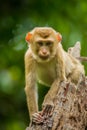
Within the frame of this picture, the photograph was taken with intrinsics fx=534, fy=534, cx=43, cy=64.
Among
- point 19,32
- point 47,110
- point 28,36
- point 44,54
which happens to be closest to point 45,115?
point 47,110

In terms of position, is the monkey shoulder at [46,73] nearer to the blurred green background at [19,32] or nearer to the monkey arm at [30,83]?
the monkey arm at [30,83]

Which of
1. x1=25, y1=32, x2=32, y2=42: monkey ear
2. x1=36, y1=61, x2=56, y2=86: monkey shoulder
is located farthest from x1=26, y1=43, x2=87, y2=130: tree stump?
x1=36, y1=61, x2=56, y2=86: monkey shoulder

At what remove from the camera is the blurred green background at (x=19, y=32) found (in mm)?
5176

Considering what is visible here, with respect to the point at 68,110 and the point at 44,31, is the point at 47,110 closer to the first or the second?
the point at 68,110

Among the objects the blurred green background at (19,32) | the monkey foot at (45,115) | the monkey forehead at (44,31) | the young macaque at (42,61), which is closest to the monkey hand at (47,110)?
the monkey foot at (45,115)

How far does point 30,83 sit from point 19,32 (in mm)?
1120

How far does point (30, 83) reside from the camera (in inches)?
279

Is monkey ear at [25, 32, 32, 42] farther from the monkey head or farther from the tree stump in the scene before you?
the tree stump

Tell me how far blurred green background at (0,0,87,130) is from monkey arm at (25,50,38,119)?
40 cm

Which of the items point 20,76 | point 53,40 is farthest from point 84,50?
point 20,76

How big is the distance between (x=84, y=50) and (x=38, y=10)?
1476mm

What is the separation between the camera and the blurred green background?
5.18 meters

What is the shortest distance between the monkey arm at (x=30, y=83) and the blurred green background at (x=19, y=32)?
1.32 feet

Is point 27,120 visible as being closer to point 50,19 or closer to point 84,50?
point 84,50
